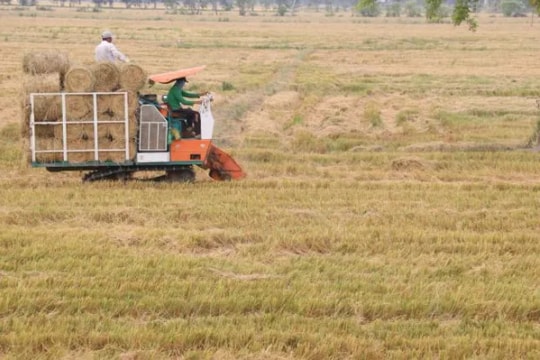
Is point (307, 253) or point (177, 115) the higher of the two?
point (177, 115)

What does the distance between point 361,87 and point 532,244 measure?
22.5 m

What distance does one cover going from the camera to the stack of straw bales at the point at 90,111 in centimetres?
1359

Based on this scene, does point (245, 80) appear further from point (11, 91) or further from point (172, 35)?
point (172, 35)

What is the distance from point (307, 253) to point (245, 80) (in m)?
24.6

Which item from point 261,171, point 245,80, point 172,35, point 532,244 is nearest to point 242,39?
point 172,35

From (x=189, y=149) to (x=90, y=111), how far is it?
67.5 inches

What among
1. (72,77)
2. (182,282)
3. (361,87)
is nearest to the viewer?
(182,282)

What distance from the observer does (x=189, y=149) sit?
1419cm

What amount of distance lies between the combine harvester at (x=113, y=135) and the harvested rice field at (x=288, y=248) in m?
0.16

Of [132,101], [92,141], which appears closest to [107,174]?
[92,141]

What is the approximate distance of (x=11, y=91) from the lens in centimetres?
2775

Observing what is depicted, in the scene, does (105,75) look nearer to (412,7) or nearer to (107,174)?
(107,174)

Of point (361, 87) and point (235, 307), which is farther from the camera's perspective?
point (361, 87)

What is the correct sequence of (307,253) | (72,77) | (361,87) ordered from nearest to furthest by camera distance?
(307,253), (72,77), (361,87)
